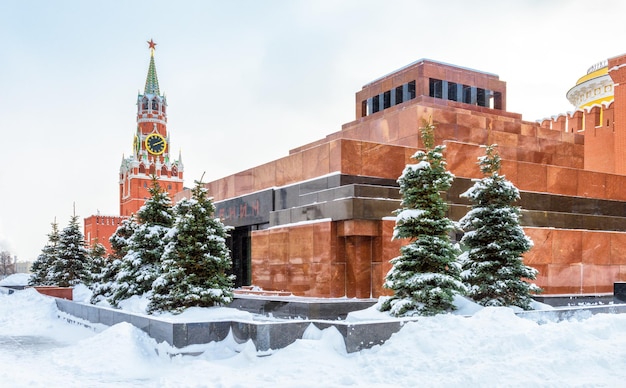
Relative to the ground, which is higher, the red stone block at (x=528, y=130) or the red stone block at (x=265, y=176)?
the red stone block at (x=528, y=130)

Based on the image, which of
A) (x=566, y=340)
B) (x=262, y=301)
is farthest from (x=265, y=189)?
(x=566, y=340)

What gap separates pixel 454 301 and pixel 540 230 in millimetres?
7952

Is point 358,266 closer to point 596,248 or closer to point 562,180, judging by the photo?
point 596,248

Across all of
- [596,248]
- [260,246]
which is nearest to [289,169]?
[260,246]

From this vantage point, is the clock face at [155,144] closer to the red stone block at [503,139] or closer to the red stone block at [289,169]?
the red stone block at [289,169]

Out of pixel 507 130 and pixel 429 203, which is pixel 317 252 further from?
pixel 507 130

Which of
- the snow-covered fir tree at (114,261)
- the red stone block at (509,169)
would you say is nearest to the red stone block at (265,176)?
the snow-covered fir tree at (114,261)

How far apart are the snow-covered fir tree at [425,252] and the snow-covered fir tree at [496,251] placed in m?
1.03

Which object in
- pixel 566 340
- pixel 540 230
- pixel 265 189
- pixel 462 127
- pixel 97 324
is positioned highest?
pixel 462 127

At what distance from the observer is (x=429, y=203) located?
13.0 m

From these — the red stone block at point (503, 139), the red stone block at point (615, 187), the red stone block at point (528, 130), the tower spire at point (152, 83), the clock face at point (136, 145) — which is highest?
the tower spire at point (152, 83)

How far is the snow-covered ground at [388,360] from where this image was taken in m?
8.08

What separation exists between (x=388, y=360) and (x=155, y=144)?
4287 inches

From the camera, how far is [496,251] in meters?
13.9
